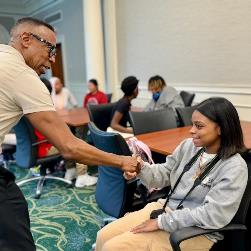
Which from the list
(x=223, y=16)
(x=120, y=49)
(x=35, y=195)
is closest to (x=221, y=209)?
(x=35, y=195)

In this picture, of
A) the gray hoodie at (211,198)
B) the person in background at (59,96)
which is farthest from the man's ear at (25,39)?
the person in background at (59,96)

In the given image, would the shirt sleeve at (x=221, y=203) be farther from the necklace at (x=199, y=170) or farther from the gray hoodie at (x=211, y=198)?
the necklace at (x=199, y=170)

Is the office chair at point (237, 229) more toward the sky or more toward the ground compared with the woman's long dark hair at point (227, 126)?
more toward the ground

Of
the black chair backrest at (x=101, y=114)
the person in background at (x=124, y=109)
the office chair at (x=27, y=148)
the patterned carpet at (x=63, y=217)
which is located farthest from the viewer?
the black chair backrest at (x=101, y=114)

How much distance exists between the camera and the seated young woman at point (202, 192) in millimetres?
1303

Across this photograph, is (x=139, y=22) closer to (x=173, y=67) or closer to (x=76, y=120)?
(x=173, y=67)

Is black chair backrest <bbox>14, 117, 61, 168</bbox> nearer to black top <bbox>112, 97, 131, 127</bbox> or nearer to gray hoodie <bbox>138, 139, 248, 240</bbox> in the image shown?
black top <bbox>112, 97, 131, 127</bbox>

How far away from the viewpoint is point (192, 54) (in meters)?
4.70

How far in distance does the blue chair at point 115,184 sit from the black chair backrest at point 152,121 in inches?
32.4

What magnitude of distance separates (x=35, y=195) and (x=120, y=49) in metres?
4.00

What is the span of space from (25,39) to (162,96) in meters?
2.89

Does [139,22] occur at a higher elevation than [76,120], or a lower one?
higher

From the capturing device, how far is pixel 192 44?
15.3 feet

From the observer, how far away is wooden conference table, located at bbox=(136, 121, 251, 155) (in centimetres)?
219
